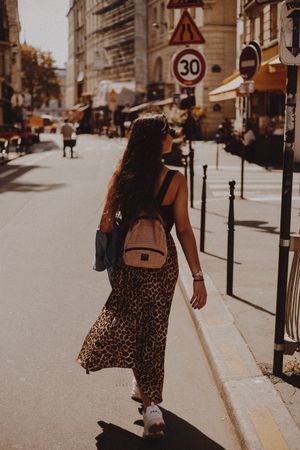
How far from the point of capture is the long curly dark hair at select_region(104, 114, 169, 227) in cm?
360

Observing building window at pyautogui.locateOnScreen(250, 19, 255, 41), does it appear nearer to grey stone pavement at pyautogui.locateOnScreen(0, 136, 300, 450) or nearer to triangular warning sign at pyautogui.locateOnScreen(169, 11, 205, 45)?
triangular warning sign at pyautogui.locateOnScreen(169, 11, 205, 45)

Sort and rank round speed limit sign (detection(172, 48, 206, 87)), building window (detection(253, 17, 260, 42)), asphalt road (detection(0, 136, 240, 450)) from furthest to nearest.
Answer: building window (detection(253, 17, 260, 42)) < round speed limit sign (detection(172, 48, 206, 87)) < asphalt road (detection(0, 136, 240, 450))

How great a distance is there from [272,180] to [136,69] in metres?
46.0

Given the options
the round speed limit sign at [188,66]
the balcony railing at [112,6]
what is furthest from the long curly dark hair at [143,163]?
the balcony railing at [112,6]

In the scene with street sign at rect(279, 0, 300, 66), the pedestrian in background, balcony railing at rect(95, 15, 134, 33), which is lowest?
→ the pedestrian in background

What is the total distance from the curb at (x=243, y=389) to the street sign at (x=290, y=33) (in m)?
1.90

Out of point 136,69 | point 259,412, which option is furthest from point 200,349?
point 136,69

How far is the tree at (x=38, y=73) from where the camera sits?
3529 inches

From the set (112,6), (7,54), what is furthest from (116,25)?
(7,54)

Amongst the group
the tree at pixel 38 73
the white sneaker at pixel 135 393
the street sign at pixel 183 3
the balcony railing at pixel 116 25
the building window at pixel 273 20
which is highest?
the balcony railing at pixel 116 25

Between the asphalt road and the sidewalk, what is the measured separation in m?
0.13

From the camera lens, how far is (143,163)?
11.9 feet

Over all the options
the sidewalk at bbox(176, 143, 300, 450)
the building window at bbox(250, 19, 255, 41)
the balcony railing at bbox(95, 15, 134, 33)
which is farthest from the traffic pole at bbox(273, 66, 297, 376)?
the balcony railing at bbox(95, 15, 134, 33)

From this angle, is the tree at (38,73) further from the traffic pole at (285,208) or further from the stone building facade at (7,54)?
the traffic pole at (285,208)
